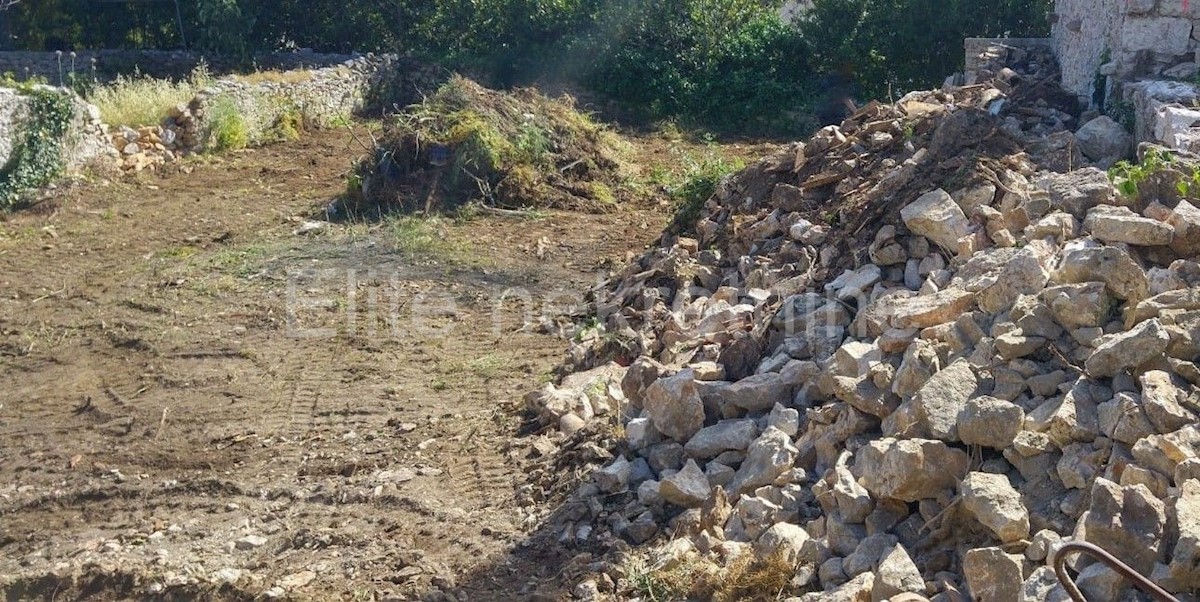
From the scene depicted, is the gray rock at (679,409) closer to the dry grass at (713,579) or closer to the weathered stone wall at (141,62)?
the dry grass at (713,579)

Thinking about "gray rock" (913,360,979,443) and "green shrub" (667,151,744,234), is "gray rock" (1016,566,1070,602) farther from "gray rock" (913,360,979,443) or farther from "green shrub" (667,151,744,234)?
"green shrub" (667,151,744,234)

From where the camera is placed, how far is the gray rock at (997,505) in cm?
372

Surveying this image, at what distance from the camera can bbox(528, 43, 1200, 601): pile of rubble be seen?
375 cm

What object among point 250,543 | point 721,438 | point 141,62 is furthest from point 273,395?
point 141,62

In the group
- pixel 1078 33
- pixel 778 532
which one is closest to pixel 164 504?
pixel 778 532

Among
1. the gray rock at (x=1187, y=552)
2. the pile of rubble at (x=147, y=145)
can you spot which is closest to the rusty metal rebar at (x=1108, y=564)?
the gray rock at (x=1187, y=552)

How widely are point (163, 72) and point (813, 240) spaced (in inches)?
585

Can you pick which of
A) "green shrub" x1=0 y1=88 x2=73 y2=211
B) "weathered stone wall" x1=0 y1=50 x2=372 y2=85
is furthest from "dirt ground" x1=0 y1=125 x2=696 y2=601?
"weathered stone wall" x1=0 y1=50 x2=372 y2=85

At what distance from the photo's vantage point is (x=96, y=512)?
5801mm

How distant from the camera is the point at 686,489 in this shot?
16.1 ft

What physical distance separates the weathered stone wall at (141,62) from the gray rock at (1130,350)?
16.1 m

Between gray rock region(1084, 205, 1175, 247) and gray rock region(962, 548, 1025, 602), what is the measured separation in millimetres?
1915

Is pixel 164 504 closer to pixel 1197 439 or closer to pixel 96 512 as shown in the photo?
pixel 96 512

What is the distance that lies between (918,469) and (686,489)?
113 centimetres
